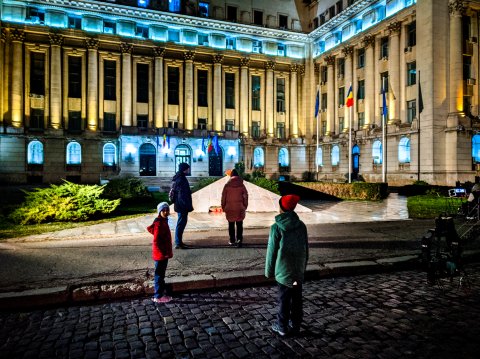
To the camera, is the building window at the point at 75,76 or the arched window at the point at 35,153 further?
the building window at the point at 75,76

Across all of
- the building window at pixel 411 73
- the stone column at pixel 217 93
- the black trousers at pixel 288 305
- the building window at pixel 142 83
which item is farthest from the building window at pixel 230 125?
the black trousers at pixel 288 305

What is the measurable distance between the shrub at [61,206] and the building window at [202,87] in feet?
114

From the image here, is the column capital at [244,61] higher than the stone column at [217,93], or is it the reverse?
the column capital at [244,61]

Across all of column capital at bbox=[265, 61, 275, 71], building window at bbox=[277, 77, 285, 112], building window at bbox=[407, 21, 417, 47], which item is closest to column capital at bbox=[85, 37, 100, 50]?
column capital at bbox=[265, 61, 275, 71]

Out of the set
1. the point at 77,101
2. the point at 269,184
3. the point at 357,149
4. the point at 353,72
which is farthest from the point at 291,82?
the point at 269,184

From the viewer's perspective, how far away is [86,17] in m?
40.8

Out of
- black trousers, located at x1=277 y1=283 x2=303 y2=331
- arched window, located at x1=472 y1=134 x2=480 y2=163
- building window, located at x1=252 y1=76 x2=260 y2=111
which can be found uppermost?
building window, located at x1=252 y1=76 x2=260 y2=111

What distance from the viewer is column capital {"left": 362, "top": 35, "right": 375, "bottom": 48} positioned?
39.1 meters

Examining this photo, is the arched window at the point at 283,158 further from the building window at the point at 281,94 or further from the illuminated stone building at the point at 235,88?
the building window at the point at 281,94

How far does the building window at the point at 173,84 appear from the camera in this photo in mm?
44969

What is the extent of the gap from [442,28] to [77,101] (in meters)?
40.5

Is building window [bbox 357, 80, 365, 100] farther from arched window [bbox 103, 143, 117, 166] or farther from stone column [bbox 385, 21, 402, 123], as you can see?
arched window [bbox 103, 143, 117, 166]

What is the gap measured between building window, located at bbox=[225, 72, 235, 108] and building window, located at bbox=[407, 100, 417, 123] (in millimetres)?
23198

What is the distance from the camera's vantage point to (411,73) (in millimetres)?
34469
